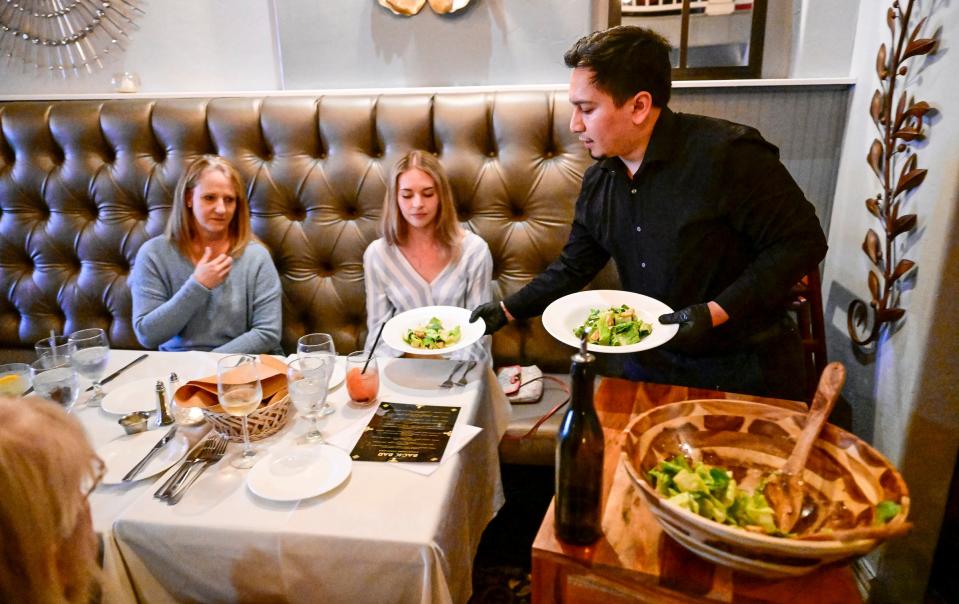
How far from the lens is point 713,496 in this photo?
2.52 ft

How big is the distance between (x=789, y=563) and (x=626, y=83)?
1098 millimetres

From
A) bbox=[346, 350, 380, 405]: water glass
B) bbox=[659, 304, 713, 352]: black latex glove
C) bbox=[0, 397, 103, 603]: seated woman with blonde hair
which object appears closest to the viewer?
bbox=[0, 397, 103, 603]: seated woman with blonde hair

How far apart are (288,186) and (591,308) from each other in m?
1.29

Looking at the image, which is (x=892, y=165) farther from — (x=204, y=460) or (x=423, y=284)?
(x=204, y=460)

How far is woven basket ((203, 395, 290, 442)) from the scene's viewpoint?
1127 mm

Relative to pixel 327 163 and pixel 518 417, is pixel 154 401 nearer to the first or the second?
pixel 518 417

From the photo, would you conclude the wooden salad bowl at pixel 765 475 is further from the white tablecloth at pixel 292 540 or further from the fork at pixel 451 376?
the fork at pixel 451 376

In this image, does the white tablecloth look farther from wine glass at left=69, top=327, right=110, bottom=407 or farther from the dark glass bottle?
wine glass at left=69, top=327, right=110, bottom=407

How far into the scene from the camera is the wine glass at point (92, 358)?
1.32 m

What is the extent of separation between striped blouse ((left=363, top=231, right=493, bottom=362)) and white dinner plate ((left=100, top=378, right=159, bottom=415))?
2.32 feet

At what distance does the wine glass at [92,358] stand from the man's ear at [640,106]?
129 centimetres

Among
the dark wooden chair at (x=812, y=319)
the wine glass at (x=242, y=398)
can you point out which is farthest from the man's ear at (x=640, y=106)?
the wine glass at (x=242, y=398)

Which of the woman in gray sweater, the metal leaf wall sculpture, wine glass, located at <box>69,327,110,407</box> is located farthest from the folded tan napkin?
the metal leaf wall sculpture

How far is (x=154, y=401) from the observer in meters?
1.32
